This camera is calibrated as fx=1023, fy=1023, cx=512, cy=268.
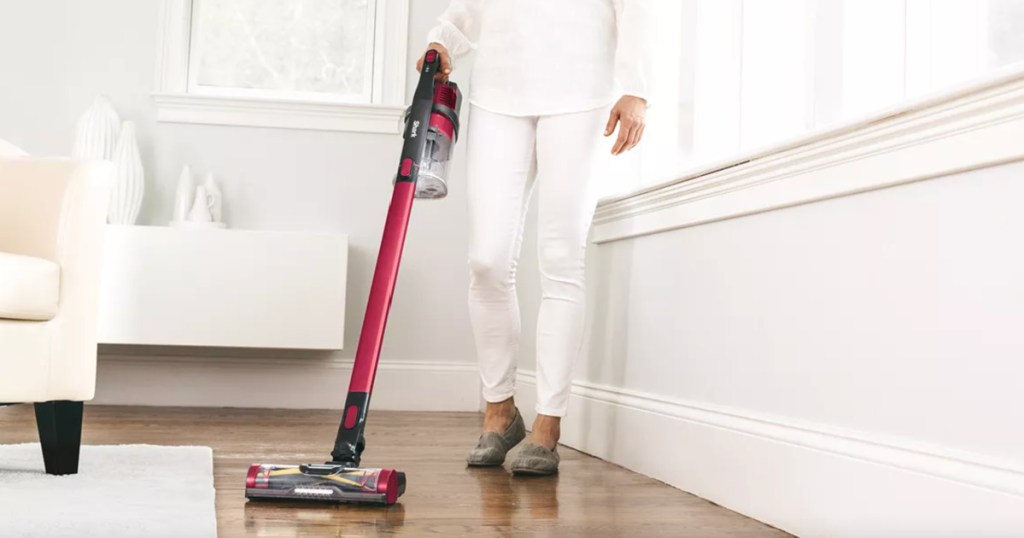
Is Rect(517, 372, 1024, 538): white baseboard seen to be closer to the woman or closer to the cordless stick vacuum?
the woman

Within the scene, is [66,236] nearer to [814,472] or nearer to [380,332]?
[380,332]

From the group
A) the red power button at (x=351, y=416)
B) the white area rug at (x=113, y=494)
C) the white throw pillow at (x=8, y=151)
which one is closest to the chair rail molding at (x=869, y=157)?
the red power button at (x=351, y=416)

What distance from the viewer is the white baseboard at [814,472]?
3.89 feet

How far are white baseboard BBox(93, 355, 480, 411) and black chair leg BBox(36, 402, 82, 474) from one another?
5.45 feet

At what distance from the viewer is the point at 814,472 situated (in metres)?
1.50

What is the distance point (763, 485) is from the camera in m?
1.64

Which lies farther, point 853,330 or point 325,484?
point 325,484

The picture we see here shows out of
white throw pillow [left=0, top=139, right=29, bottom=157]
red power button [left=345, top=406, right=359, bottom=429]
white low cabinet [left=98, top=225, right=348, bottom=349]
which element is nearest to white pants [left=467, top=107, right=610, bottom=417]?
red power button [left=345, top=406, right=359, bottom=429]

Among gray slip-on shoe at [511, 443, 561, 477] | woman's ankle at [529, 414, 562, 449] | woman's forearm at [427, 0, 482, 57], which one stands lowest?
gray slip-on shoe at [511, 443, 561, 477]

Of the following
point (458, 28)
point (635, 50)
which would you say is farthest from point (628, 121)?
point (458, 28)

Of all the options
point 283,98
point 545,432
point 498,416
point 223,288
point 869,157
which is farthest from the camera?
point 283,98

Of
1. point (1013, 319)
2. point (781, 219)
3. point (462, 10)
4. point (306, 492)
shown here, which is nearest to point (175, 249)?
point (462, 10)

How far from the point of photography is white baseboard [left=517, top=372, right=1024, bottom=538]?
3.89 ft

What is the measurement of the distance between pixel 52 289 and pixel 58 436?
0.26 m
